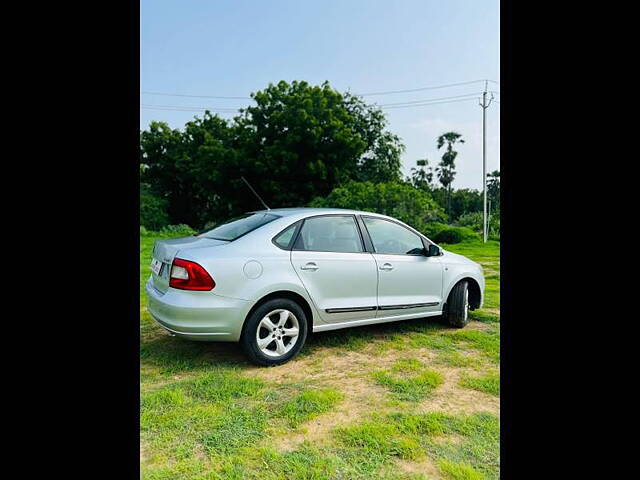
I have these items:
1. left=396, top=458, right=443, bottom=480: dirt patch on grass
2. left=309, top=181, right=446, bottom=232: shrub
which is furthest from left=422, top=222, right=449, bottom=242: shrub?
left=396, top=458, right=443, bottom=480: dirt patch on grass

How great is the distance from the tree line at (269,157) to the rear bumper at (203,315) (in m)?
15.5

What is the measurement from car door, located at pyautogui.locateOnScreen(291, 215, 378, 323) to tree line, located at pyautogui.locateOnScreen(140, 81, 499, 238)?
1461cm

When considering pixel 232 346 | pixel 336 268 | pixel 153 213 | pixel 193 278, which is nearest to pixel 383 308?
pixel 336 268

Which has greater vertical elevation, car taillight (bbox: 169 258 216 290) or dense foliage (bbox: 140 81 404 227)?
dense foliage (bbox: 140 81 404 227)

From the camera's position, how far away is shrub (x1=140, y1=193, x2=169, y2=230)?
22.9 meters

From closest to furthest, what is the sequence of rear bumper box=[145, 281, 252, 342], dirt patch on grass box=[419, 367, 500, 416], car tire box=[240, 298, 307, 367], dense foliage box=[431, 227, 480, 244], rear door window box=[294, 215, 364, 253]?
1. dirt patch on grass box=[419, 367, 500, 416]
2. rear bumper box=[145, 281, 252, 342]
3. car tire box=[240, 298, 307, 367]
4. rear door window box=[294, 215, 364, 253]
5. dense foliage box=[431, 227, 480, 244]

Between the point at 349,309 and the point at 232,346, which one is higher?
the point at 349,309

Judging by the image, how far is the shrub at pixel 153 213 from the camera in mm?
22922

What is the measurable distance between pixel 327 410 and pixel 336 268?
1.45 metres

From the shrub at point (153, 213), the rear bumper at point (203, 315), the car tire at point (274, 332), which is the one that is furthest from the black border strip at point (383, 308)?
the shrub at point (153, 213)

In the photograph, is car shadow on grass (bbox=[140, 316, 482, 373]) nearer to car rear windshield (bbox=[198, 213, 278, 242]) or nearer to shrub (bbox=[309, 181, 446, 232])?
car rear windshield (bbox=[198, 213, 278, 242])

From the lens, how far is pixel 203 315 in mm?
3406

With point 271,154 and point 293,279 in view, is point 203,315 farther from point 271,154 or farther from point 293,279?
point 271,154
